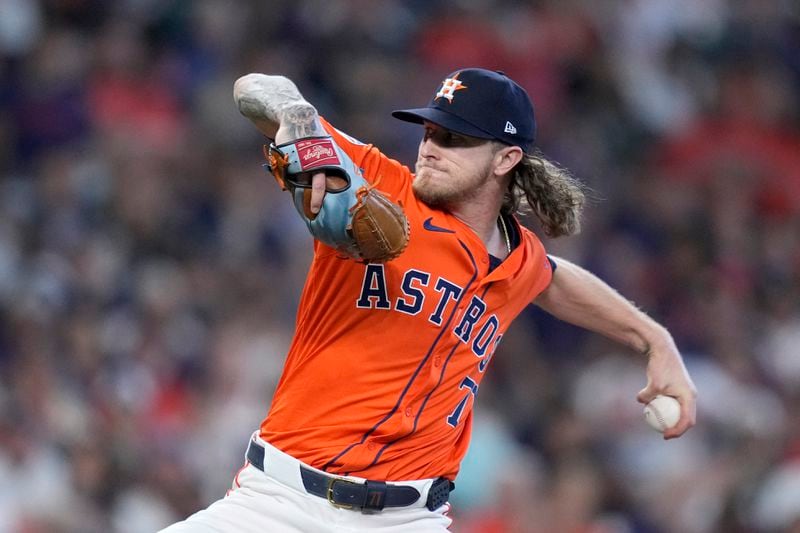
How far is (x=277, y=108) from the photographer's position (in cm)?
357

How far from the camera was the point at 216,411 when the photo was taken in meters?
7.42

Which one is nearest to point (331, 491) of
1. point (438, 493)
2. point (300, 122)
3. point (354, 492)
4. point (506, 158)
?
point (354, 492)

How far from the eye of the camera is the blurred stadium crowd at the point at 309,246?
672 cm

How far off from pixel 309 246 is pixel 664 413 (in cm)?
441

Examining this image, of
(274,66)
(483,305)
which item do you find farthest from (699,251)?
(483,305)

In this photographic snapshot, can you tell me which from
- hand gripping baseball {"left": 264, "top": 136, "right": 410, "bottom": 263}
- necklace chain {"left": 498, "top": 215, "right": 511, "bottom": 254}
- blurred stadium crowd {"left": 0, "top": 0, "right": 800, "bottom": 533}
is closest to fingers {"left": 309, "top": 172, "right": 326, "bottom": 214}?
hand gripping baseball {"left": 264, "top": 136, "right": 410, "bottom": 263}

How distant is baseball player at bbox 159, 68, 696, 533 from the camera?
12.4 feet

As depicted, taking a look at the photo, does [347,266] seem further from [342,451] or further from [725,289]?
[725,289]

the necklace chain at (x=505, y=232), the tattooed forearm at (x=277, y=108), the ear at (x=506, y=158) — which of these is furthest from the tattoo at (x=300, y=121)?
the necklace chain at (x=505, y=232)

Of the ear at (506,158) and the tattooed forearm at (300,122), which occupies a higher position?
the tattooed forearm at (300,122)

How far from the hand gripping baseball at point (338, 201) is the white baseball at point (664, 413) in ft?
3.89

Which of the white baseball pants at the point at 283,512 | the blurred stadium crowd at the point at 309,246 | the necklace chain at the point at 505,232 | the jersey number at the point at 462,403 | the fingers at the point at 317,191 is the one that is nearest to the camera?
the fingers at the point at 317,191

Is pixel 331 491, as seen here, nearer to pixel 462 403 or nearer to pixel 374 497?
pixel 374 497

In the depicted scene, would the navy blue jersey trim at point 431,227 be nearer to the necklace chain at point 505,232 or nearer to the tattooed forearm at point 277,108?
the necklace chain at point 505,232
